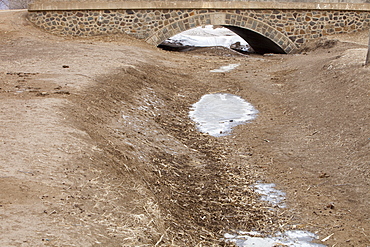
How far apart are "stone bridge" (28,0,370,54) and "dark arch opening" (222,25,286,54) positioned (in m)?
0.08

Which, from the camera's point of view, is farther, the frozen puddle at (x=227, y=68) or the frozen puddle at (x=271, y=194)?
the frozen puddle at (x=227, y=68)

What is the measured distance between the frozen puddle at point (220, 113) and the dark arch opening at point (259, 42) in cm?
912

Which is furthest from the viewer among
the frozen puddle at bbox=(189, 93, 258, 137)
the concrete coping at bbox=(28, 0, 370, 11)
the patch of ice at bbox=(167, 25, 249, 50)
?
the patch of ice at bbox=(167, 25, 249, 50)

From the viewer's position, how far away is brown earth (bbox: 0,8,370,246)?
13.0ft

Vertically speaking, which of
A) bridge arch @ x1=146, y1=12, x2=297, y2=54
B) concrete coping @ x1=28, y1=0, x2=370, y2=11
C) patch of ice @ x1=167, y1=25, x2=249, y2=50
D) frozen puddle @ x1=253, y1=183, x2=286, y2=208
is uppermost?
concrete coping @ x1=28, y1=0, x2=370, y2=11

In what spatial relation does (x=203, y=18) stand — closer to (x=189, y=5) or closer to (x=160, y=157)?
(x=189, y=5)

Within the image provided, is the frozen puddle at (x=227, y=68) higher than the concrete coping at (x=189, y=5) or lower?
lower

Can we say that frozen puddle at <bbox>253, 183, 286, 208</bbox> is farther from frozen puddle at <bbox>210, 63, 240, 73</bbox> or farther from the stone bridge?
the stone bridge

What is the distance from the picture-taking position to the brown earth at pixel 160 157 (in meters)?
3.97

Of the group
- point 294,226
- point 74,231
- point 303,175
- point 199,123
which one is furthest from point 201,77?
point 74,231

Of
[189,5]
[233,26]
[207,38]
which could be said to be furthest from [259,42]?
[207,38]

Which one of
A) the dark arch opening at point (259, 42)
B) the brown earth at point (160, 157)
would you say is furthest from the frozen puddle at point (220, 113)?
the dark arch opening at point (259, 42)

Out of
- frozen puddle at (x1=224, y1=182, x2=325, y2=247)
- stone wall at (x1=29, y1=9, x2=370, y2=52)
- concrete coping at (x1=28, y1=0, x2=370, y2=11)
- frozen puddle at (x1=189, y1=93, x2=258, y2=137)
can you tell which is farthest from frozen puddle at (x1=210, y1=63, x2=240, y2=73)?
frozen puddle at (x1=224, y1=182, x2=325, y2=247)

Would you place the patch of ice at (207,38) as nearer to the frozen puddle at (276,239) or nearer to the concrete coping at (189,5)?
the concrete coping at (189,5)
